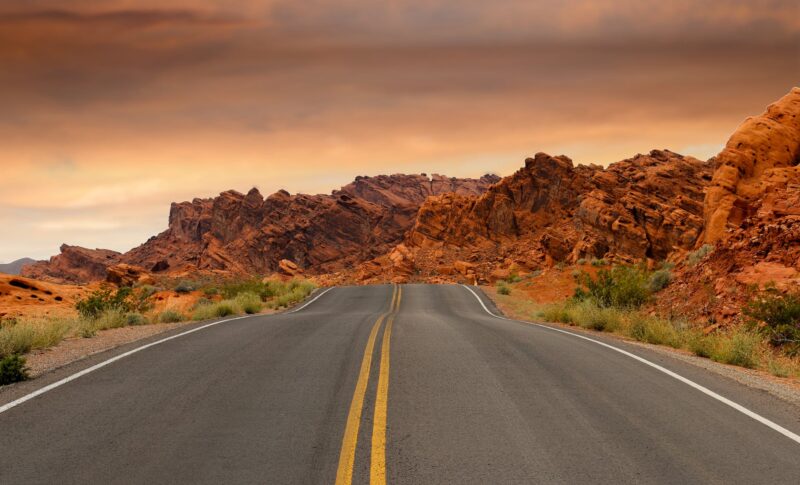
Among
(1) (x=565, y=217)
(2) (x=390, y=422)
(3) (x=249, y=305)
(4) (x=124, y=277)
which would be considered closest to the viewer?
(2) (x=390, y=422)

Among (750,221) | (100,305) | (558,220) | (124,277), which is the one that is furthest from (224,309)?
(558,220)

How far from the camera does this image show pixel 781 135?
26797 mm

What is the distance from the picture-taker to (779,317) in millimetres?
14000

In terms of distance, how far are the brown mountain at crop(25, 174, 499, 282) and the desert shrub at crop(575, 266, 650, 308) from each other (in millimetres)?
80560

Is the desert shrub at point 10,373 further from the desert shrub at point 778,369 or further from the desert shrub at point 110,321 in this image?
the desert shrub at point 778,369

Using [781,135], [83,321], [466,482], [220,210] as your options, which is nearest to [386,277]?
[781,135]

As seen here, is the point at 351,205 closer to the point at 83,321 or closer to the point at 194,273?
the point at 194,273

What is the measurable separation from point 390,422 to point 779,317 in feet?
41.5

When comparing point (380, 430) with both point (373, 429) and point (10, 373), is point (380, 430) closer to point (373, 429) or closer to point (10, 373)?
point (373, 429)

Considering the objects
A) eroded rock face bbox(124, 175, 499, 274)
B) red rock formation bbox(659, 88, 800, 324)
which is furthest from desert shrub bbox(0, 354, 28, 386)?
eroded rock face bbox(124, 175, 499, 274)

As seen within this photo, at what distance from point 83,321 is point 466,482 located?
14.2 meters

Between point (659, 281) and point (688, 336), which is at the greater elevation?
point (659, 281)

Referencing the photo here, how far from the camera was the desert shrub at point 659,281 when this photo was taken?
22.9 m

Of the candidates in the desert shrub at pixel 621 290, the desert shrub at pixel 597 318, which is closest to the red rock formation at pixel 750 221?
the desert shrub at pixel 621 290
